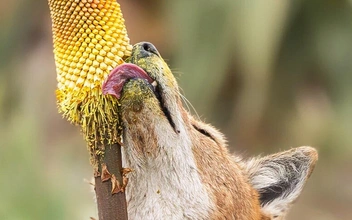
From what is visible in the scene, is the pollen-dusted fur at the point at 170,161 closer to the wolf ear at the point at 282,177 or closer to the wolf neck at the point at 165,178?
the wolf neck at the point at 165,178

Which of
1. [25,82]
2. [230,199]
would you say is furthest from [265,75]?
[230,199]

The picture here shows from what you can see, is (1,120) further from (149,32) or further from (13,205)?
(13,205)

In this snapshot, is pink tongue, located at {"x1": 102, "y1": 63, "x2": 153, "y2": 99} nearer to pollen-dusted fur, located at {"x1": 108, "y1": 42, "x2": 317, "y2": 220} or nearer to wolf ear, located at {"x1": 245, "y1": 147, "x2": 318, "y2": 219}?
pollen-dusted fur, located at {"x1": 108, "y1": 42, "x2": 317, "y2": 220}

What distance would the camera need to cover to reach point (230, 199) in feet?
11.6

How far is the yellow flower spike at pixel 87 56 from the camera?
244 cm

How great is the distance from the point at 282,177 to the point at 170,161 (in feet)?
4.48

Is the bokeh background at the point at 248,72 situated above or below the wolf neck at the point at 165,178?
below

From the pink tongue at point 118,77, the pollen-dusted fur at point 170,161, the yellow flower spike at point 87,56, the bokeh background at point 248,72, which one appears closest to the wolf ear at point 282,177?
the pollen-dusted fur at point 170,161

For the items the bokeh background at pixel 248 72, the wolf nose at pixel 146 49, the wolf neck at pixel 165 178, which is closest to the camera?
the wolf nose at pixel 146 49

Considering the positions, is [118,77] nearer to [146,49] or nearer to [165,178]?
[146,49]

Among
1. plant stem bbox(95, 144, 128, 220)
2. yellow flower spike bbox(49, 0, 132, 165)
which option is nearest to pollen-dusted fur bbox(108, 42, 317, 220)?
yellow flower spike bbox(49, 0, 132, 165)

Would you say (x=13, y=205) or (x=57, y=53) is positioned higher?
(x=57, y=53)

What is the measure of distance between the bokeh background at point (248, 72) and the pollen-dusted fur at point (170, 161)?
17.9 feet

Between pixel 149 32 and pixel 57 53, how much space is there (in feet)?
24.5
